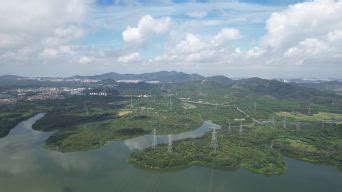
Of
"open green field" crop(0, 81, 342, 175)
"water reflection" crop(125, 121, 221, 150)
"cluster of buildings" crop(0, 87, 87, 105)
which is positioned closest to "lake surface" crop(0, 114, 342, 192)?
"open green field" crop(0, 81, 342, 175)

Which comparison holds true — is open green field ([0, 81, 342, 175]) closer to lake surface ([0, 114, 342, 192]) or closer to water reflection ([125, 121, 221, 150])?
water reflection ([125, 121, 221, 150])

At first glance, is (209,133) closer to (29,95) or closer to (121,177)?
(121,177)

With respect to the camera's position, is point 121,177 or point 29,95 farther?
point 29,95

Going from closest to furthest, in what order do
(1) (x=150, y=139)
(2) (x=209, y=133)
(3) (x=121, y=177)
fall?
(3) (x=121, y=177)
(1) (x=150, y=139)
(2) (x=209, y=133)

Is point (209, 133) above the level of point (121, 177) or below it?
above

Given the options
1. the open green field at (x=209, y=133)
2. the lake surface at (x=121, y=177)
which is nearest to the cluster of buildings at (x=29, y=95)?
the open green field at (x=209, y=133)

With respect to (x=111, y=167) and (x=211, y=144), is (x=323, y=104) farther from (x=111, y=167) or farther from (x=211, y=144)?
(x=111, y=167)

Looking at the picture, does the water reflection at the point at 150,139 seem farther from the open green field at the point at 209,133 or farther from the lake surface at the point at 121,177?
the lake surface at the point at 121,177

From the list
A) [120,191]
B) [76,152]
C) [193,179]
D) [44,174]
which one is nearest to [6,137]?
[76,152]

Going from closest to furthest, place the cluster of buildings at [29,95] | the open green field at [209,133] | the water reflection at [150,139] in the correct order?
the open green field at [209,133]
the water reflection at [150,139]
the cluster of buildings at [29,95]

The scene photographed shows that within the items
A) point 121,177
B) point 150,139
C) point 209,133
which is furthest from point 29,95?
point 121,177
